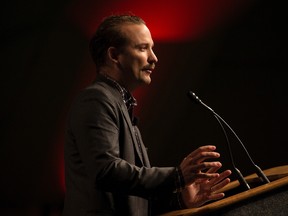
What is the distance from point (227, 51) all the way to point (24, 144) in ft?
4.87

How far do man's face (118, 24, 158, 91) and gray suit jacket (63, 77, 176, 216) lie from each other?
0.09 m

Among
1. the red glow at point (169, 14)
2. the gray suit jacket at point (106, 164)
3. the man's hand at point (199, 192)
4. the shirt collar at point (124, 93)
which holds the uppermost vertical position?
the red glow at point (169, 14)

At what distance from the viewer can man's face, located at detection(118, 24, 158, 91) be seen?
154 centimetres

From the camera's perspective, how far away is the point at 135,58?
5.08 ft

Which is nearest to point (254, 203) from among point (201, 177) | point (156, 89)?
point (201, 177)

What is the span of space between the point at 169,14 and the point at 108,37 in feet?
5.05

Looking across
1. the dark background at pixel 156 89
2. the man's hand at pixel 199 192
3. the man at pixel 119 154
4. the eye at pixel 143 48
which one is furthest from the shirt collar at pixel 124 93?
the dark background at pixel 156 89

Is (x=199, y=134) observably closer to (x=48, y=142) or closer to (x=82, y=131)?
(x=48, y=142)

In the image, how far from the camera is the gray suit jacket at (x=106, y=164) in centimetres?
123

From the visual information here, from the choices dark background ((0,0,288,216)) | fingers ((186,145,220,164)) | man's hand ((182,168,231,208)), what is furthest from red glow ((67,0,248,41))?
fingers ((186,145,220,164))

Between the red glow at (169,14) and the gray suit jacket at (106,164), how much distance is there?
145 cm

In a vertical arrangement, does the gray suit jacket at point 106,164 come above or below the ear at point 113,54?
below

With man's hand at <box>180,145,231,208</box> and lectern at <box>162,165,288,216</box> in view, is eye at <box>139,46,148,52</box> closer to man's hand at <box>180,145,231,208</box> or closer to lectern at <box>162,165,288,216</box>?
man's hand at <box>180,145,231,208</box>

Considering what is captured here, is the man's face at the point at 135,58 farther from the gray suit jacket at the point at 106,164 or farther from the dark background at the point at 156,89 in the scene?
the dark background at the point at 156,89
